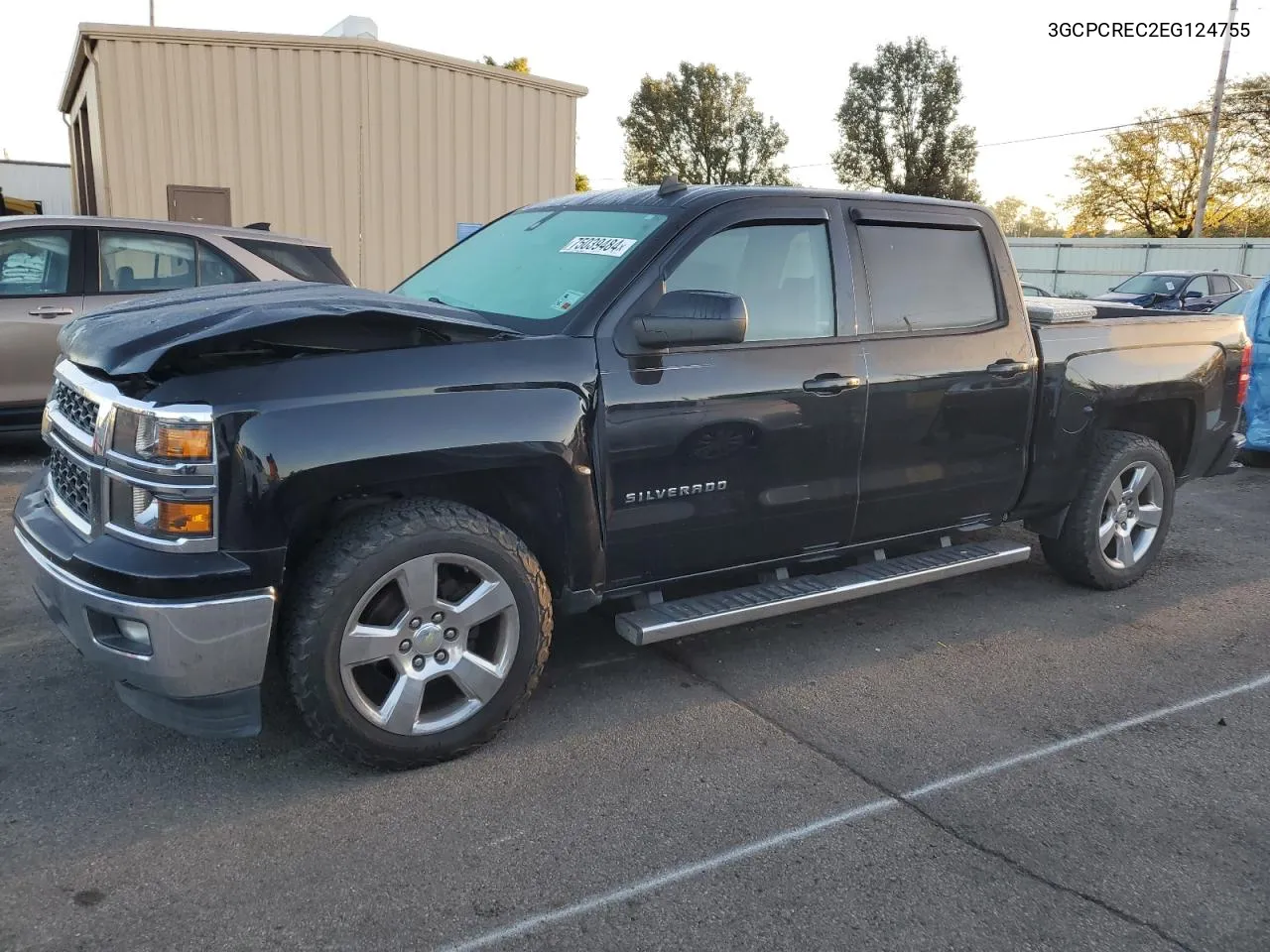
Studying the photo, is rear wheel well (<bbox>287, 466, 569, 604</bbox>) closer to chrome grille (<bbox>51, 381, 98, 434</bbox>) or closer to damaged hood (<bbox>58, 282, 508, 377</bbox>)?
damaged hood (<bbox>58, 282, 508, 377</bbox>)

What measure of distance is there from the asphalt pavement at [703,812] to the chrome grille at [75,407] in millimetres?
1064

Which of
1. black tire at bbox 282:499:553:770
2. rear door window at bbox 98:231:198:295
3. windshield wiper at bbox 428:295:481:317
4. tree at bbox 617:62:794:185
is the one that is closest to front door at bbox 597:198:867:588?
black tire at bbox 282:499:553:770

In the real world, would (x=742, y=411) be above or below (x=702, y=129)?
below

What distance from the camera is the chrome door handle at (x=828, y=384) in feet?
12.8

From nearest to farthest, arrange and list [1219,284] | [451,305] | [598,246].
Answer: [598,246] < [451,305] < [1219,284]

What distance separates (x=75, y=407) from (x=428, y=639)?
134cm

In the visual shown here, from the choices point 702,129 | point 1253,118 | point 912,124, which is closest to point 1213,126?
point 1253,118

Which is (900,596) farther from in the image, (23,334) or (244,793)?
(23,334)

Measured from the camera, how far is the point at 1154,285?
19266 millimetres

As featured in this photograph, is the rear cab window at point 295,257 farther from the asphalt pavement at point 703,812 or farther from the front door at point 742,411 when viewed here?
the front door at point 742,411

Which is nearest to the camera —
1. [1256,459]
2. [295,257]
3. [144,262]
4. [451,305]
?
[451,305]

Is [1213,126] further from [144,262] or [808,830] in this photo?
[808,830]

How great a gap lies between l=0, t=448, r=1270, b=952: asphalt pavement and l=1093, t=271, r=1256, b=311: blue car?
16.0 m

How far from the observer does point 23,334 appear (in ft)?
23.2
